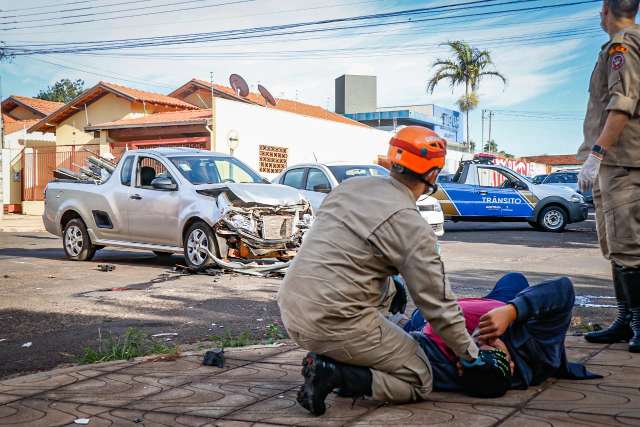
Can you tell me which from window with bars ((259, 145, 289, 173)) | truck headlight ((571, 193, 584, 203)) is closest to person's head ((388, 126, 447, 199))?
truck headlight ((571, 193, 584, 203))

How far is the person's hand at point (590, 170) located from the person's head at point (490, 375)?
1.43m

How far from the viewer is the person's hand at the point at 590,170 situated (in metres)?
4.23

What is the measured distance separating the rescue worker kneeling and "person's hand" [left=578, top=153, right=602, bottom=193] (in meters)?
1.42

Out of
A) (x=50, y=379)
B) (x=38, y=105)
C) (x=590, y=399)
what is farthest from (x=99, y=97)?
(x=590, y=399)

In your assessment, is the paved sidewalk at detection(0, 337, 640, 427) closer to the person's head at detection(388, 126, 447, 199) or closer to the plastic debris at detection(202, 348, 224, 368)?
the plastic debris at detection(202, 348, 224, 368)

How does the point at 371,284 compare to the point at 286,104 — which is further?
the point at 286,104

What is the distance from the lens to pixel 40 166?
28.9 metres

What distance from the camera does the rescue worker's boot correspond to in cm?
316

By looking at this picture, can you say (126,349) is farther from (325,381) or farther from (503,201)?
(503,201)

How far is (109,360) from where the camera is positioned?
4.61 metres

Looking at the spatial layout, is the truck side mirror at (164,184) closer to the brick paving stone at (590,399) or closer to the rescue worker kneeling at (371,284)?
the rescue worker kneeling at (371,284)

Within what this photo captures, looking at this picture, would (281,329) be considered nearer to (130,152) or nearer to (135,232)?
(135,232)

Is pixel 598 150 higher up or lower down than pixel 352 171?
lower down

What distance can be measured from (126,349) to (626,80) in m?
3.65
